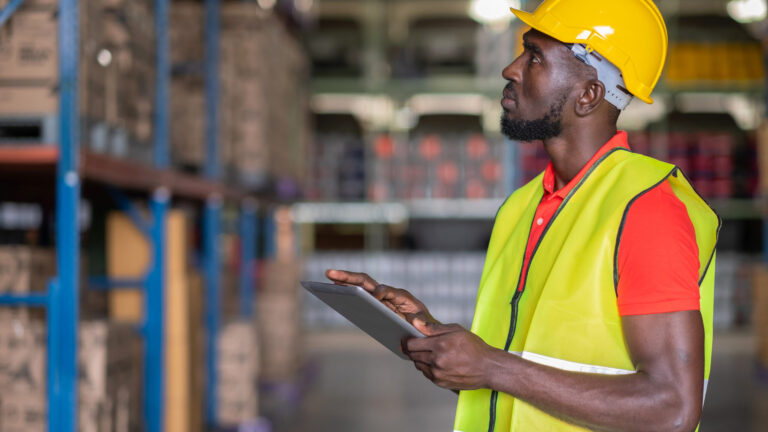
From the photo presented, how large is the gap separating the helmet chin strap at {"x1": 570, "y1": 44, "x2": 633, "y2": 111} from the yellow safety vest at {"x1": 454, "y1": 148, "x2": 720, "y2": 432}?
4.8 inches

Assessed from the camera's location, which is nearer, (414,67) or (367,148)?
(367,148)

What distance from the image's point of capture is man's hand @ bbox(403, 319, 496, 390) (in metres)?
1.44

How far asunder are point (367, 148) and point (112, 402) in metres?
8.40

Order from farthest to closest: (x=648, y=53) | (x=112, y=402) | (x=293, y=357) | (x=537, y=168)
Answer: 1. (x=537, y=168)
2. (x=293, y=357)
3. (x=112, y=402)
4. (x=648, y=53)

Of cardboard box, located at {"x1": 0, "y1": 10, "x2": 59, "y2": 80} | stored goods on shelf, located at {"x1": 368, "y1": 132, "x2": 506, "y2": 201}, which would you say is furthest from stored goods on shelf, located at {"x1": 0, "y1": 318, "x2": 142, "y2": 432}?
stored goods on shelf, located at {"x1": 368, "y1": 132, "x2": 506, "y2": 201}

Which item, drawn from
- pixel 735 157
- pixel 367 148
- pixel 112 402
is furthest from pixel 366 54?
pixel 112 402

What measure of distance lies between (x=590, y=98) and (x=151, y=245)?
11.8 ft

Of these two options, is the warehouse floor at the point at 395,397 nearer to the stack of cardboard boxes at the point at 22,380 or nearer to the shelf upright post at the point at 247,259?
the shelf upright post at the point at 247,259

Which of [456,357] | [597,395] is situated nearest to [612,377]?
[597,395]

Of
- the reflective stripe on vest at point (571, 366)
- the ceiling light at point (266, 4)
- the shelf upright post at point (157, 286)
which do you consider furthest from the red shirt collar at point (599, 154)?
the ceiling light at point (266, 4)

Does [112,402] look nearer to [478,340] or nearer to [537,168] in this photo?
[478,340]

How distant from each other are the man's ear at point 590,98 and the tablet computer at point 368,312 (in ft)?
1.93

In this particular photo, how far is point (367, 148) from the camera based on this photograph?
1198 centimetres

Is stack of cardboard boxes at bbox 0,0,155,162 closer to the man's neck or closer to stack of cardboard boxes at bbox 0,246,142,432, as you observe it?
stack of cardboard boxes at bbox 0,246,142,432
